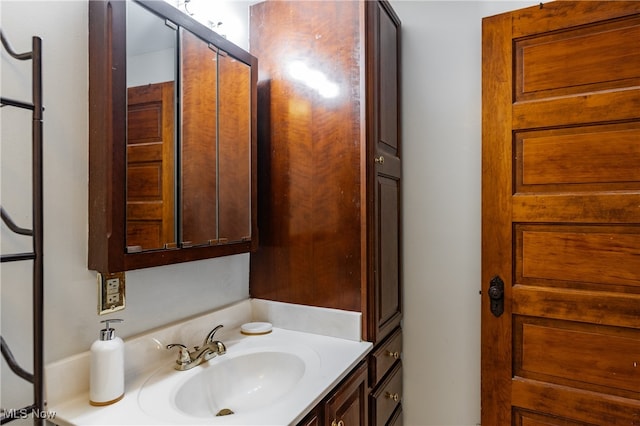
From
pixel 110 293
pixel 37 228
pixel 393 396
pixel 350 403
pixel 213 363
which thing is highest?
pixel 37 228

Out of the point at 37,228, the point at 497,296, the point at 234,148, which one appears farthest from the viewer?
the point at 497,296

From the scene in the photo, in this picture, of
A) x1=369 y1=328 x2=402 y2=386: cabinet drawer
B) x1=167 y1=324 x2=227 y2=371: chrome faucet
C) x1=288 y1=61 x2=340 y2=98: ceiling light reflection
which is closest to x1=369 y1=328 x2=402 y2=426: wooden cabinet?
x1=369 y1=328 x2=402 y2=386: cabinet drawer

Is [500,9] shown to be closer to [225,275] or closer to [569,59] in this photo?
[569,59]

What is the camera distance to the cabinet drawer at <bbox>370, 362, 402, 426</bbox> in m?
1.39

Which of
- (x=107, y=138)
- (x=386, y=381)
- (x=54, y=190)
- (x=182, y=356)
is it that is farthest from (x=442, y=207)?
(x=54, y=190)

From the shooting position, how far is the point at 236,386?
121 cm

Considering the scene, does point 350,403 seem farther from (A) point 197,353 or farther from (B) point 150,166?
(B) point 150,166

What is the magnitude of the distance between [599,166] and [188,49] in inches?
58.2

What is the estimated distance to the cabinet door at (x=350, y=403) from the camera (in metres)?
1.07

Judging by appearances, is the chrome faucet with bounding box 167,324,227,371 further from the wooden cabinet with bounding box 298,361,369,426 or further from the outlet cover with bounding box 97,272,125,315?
the wooden cabinet with bounding box 298,361,369,426

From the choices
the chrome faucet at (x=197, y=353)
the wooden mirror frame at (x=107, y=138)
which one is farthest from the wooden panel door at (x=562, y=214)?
the wooden mirror frame at (x=107, y=138)

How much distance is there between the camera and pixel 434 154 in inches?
66.1

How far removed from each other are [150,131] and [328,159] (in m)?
0.62

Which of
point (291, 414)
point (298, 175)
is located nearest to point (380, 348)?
point (291, 414)
